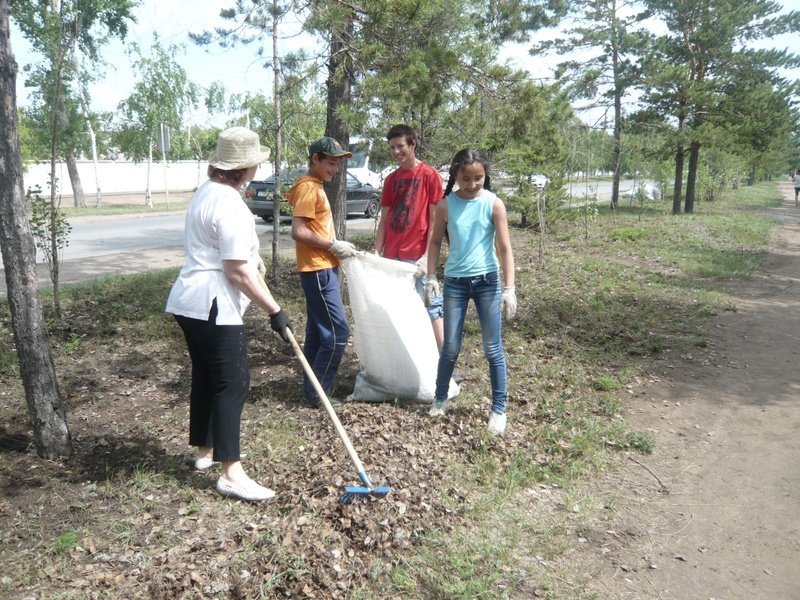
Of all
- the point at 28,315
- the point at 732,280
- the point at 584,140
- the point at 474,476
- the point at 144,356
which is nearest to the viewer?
the point at 28,315

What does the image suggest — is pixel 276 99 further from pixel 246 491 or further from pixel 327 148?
pixel 246 491

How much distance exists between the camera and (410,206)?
14.1 feet

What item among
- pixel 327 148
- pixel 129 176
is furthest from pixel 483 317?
pixel 129 176

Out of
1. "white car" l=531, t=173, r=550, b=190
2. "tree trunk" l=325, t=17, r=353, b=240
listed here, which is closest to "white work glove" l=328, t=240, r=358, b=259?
"tree trunk" l=325, t=17, r=353, b=240

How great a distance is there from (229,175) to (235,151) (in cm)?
11

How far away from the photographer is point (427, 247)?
4.27m

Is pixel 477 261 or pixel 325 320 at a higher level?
pixel 477 261

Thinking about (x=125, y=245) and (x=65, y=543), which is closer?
(x=65, y=543)

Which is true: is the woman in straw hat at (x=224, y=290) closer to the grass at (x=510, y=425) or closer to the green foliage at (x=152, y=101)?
the grass at (x=510, y=425)

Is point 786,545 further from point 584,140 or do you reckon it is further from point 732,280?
point 584,140

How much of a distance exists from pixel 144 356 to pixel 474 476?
125 inches

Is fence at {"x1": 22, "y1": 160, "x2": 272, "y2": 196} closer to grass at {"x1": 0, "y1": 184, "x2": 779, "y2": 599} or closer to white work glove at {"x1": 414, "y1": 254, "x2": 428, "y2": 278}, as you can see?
grass at {"x1": 0, "y1": 184, "x2": 779, "y2": 599}

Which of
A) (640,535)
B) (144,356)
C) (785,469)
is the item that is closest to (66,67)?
(144,356)

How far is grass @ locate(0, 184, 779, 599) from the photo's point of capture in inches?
104
